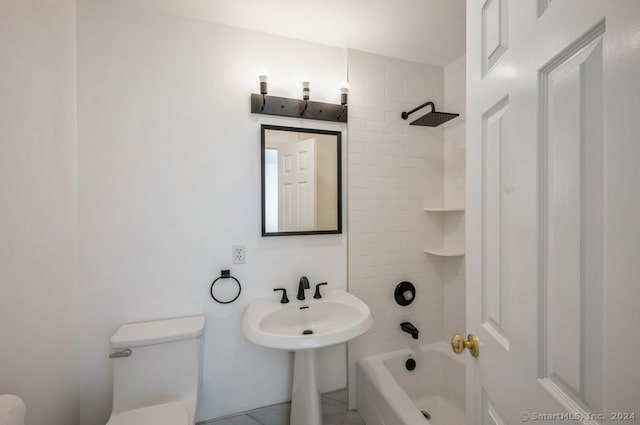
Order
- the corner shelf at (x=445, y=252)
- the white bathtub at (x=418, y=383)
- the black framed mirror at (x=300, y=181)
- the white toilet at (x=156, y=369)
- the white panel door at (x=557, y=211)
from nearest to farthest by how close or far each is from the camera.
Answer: the white panel door at (x=557, y=211)
the white toilet at (x=156, y=369)
the white bathtub at (x=418, y=383)
the black framed mirror at (x=300, y=181)
the corner shelf at (x=445, y=252)

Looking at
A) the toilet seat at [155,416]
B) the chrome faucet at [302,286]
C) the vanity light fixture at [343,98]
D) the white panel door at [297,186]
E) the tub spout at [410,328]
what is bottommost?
the toilet seat at [155,416]

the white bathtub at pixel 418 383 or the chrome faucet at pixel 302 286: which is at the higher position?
the chrome faucet at pixel 302 286

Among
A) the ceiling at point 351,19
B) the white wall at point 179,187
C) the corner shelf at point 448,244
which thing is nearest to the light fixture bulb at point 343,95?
the white wall at point 179,187

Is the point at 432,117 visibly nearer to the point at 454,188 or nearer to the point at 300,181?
the point at 454,188

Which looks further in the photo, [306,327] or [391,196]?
[391,196]

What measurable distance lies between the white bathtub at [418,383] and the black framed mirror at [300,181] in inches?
37.1

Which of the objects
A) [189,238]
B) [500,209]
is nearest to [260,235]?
[189,238]

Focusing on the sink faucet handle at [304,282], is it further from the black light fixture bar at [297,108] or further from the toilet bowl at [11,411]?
the toilet bowl at [11,411]

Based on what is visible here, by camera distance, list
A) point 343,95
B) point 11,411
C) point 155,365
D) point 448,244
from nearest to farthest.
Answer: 1. point 11,411
2. point 155,365
3. point 343,95
4. point 448,244

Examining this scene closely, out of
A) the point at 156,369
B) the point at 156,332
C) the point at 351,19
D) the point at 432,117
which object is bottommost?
the point at 156,369

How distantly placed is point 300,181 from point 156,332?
3.71 feet

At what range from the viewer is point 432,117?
173 cm

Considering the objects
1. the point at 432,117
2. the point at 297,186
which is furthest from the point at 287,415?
the point at 432,117

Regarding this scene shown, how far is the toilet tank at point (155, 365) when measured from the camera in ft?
4.09
